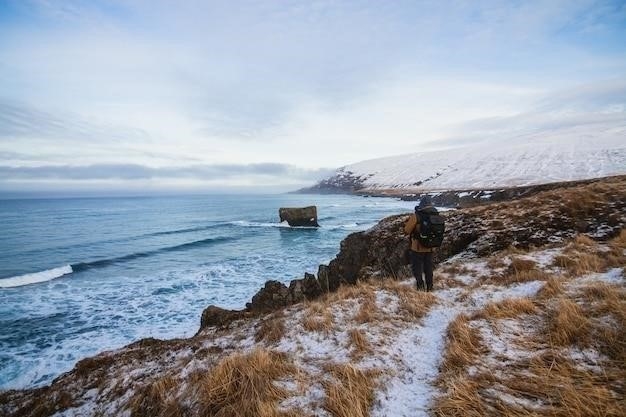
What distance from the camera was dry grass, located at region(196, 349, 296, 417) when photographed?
145 inches

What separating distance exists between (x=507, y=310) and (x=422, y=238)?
7.50 ft

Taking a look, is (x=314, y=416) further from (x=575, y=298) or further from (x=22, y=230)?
(x=22, y=230)

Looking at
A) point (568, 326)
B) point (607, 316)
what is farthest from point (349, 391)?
point (607, 316)

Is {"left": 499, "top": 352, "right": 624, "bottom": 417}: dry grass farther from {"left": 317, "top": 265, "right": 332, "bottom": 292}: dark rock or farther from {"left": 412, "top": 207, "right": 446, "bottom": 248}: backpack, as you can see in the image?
{"left": 317, "top": 265, "right": 332, "bottom": 292}: dark rock

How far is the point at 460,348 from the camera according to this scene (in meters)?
4.42

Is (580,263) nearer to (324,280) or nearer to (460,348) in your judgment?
(460,348)

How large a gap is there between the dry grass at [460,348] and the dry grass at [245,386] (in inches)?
83.7

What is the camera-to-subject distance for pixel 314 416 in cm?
342

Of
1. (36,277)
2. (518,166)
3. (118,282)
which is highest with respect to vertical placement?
(518,166)

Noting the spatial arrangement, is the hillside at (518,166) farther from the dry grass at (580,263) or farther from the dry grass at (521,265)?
the dry grass at (521,265)

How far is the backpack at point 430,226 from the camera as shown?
6.98 meters

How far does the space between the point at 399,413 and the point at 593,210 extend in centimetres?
1379

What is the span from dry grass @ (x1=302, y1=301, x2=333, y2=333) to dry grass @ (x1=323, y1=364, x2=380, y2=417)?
60.4 inches

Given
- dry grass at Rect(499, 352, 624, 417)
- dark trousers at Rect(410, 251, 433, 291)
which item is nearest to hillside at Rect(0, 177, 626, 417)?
dry grass at Rect(499, 352, 624, 417)
